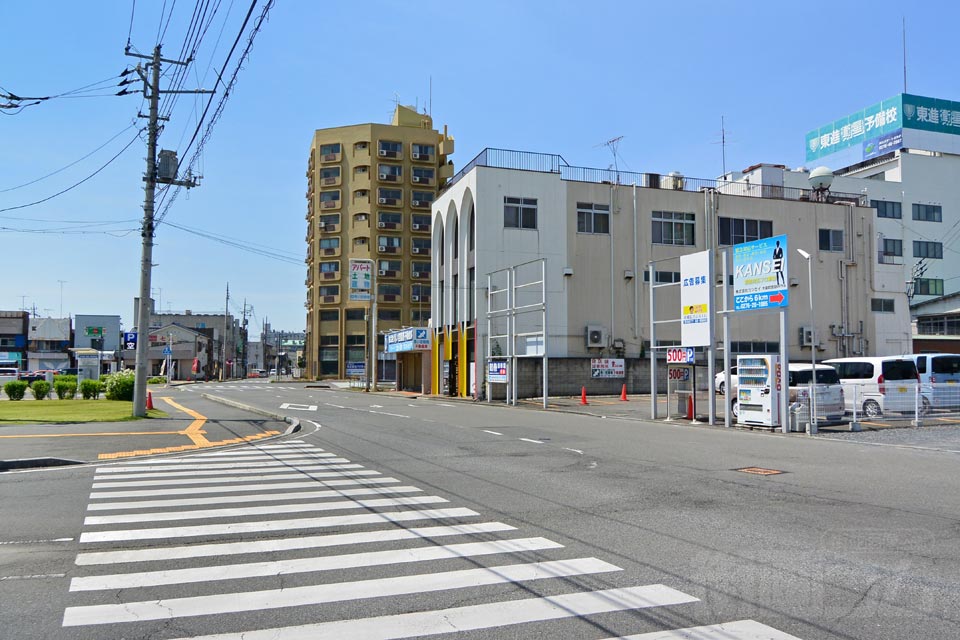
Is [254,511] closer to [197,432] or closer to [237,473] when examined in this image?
[237,473]

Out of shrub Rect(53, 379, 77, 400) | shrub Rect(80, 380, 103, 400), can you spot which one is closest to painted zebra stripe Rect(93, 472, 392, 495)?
shrub Rect(80, 380, 103, 400)

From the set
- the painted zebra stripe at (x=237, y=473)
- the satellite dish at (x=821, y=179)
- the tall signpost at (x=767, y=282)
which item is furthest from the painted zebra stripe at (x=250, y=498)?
the satellite dish at (x=821, y=179)

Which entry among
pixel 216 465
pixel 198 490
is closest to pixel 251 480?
pixel 198 490

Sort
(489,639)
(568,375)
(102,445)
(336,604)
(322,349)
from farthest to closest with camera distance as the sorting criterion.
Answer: (322,349) < (568,375) < (102,445) < (336,604) < (489,639)

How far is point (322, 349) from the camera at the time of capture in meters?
84.4

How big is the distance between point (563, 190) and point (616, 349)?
9.77 meters

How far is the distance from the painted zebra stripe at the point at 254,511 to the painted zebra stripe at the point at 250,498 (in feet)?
1.57

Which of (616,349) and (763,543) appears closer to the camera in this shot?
(763,543)

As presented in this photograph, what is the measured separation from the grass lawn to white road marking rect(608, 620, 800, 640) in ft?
68.1

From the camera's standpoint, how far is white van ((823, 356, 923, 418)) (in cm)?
2100

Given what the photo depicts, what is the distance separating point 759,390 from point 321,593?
1758cm

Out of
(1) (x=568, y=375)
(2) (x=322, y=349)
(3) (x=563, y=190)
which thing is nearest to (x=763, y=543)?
(1) (x=568, y=375)

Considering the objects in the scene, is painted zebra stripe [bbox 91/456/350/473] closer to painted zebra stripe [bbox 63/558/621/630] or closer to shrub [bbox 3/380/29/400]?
painted zebra stripe [bbox 63/558/621/630]

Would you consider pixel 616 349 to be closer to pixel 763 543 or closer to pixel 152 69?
pixel 152 69
